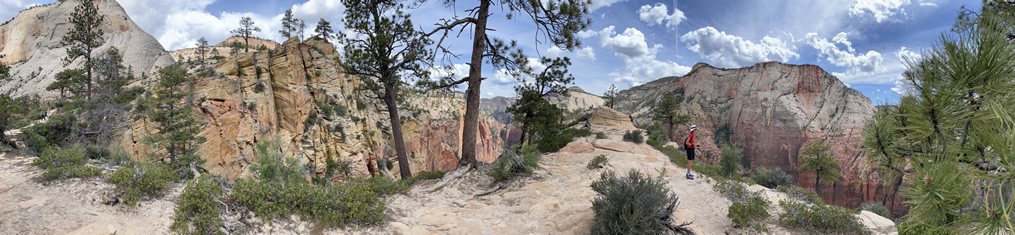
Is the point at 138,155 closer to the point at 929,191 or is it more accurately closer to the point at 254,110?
→ the point at 254,110

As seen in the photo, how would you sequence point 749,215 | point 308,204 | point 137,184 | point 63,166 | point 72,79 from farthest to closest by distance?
1. point 72,79
2. point 749,215
3. point 308,204
4. point 63,166
5. point 137,184

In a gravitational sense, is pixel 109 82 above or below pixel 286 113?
above

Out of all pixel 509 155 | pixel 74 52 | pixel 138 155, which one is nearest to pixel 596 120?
pixel 509 155

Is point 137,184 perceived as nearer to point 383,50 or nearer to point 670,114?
point 383,50

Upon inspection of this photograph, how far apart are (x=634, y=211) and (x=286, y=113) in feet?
87.1

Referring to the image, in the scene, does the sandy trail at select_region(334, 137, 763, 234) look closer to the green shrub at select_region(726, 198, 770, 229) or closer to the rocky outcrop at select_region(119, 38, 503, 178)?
the green shrub at select_region(726, 198, 770, 229)

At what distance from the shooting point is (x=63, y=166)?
13.3 ft

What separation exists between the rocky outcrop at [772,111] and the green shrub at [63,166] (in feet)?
181

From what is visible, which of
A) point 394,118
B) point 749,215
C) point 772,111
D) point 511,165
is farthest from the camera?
point 772,111

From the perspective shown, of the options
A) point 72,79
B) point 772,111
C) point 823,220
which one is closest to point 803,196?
point 823,220

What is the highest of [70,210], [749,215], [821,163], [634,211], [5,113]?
[5,113]

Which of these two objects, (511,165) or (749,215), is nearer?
(749,215)

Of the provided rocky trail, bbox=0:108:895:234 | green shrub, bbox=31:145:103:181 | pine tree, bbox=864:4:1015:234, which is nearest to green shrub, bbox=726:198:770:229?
rocky trail, bbox=0:108:895:234

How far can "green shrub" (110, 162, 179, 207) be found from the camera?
3.65 m
